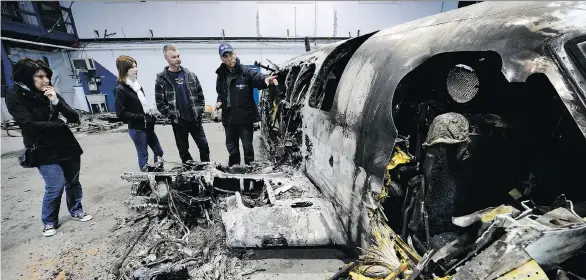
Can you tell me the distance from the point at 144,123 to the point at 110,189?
1603 mm

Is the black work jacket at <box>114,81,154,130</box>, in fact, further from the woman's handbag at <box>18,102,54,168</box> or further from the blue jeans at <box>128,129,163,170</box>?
the woman's handbag at <box>18,102,54,168</box>

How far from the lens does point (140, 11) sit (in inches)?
535

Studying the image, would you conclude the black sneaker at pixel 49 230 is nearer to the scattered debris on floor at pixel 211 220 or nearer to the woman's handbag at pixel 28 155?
the scattered debris on floor at pixel 211 220

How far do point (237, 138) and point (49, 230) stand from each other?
2.73 m

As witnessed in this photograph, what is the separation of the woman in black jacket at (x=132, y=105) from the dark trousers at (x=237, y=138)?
1111mm

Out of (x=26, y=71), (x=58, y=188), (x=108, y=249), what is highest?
(x=26, y=71)

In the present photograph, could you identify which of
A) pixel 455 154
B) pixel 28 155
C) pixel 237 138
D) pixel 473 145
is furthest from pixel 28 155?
pixel 473 145

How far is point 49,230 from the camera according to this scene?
342 cm

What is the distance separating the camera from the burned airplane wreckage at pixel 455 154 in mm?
1245

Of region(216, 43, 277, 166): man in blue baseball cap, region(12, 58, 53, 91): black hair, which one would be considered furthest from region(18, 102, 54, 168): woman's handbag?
region(216, 43, 277, 166): man in blue baseball cap

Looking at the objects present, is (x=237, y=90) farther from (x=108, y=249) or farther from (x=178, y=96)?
(x=108, y=249)

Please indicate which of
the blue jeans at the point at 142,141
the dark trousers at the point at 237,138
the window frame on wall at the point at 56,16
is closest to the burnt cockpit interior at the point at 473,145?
the dark trousers at the point at 237,138

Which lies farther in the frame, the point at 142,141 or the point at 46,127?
the point at 142,141

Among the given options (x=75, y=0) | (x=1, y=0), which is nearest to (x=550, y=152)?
(x=1, y=0)
